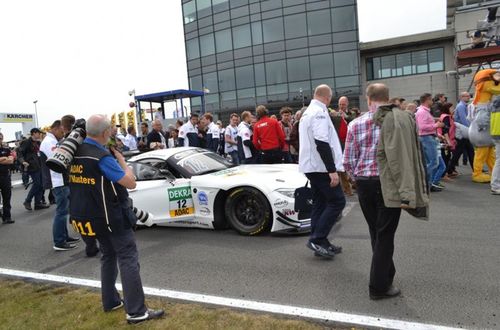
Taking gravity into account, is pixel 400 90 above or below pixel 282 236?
above

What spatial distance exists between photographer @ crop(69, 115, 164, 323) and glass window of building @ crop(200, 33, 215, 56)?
113 ft

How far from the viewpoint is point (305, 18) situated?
106 feet

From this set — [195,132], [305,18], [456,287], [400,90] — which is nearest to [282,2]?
[305,18]

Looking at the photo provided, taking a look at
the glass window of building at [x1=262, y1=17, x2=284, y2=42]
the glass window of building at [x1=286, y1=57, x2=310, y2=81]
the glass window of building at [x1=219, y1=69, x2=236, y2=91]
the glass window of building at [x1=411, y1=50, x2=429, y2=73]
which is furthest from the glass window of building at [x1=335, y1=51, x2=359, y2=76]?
the glass window of building at [x1=219, y1=69, x2=236, y2=91]

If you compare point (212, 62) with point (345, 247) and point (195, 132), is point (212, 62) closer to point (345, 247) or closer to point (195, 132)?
point (195, 132)

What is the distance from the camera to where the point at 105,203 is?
10.3ft

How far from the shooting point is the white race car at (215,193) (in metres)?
5.25

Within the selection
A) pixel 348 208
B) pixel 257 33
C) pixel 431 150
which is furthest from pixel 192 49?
pixel 348 208

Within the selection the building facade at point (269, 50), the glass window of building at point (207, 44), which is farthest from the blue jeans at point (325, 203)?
the glass window of building at point (207, 44)

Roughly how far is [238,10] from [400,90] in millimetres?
14864

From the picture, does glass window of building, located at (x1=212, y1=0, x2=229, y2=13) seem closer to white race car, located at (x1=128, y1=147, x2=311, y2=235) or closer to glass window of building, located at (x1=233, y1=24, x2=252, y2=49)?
glass window of building, located at (x1=233, y1=24, x2=252, y2=49)

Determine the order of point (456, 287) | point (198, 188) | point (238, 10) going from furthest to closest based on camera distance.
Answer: point (238, 10) < point (198, 188) < point (456, 287)

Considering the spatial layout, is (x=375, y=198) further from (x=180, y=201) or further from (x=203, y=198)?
(x=180, y=201)

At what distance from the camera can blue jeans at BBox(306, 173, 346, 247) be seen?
4281 millimetres
